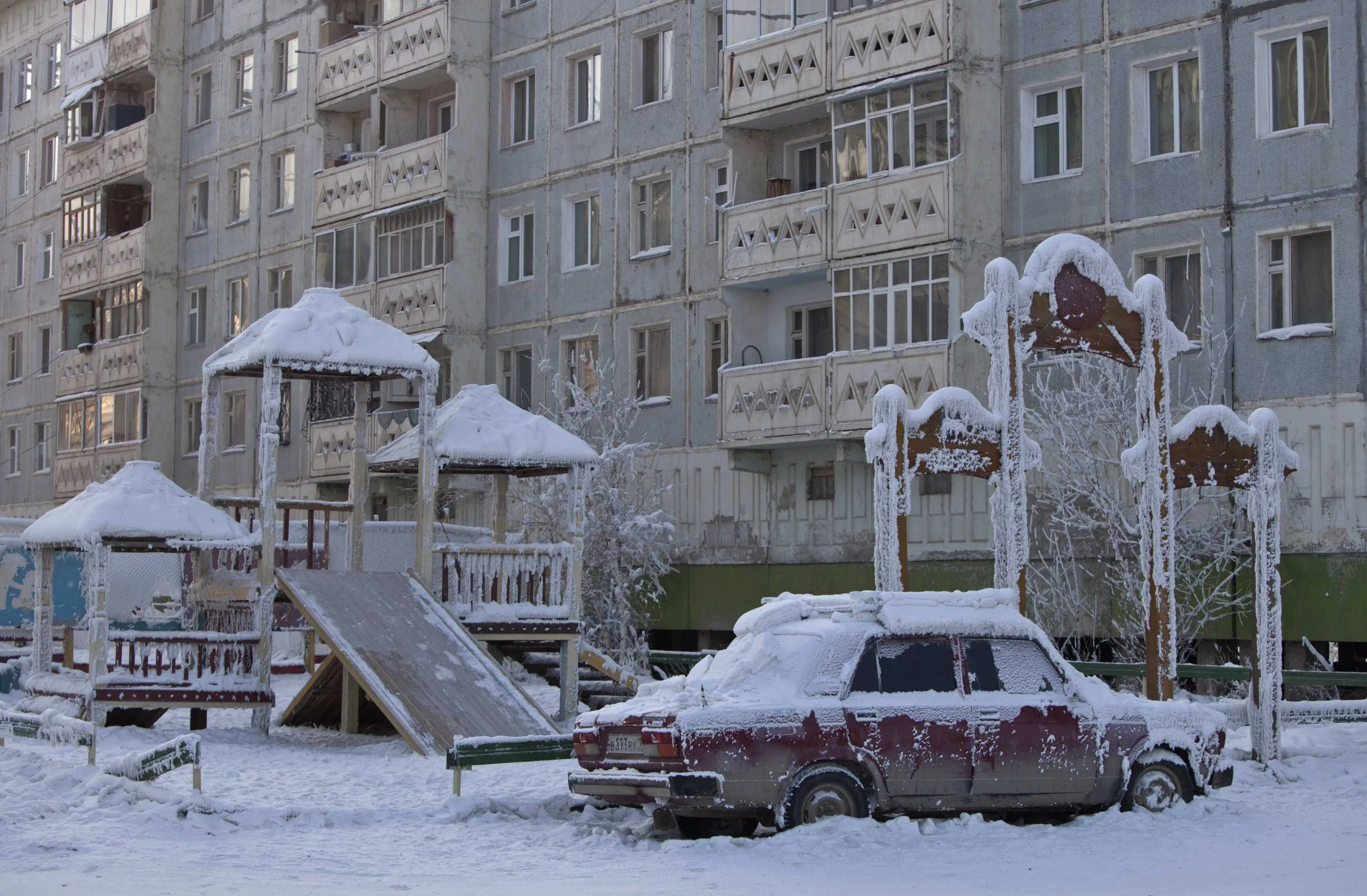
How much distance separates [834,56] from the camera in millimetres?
31062

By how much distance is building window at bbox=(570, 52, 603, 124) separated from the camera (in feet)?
124

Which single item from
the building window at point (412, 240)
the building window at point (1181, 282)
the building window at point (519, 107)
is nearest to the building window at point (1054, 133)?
the building window at point (1181, 282)

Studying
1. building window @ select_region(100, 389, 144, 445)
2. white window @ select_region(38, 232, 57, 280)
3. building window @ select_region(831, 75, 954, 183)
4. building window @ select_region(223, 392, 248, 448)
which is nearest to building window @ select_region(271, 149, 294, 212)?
building window @ select_region(223, 392, 248, 448)

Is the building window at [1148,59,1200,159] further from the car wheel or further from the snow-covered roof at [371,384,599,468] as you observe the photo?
the car wheel

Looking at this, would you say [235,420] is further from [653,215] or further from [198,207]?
[653,215]

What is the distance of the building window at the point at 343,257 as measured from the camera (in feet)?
135

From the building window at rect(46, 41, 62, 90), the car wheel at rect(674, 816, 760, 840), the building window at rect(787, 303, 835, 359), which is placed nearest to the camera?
the car wheel at rect(674, 816, 760, 840)

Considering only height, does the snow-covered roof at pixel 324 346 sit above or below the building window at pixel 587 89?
below

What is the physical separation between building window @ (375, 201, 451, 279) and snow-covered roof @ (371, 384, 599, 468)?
49.6 feet

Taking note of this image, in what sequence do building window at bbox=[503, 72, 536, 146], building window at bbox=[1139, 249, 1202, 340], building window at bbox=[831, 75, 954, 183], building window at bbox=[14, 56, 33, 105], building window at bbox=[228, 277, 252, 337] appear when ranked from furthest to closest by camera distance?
building window at bbox=[14, 56, 33, 105] < building window at bbox=[228, 277, 252, 337] < building window at bbox=[503, 72, 536, 146] < building window at bbox=[831, 75, 954, 183] < building window at bbox=[1139, 249, 1202, 340]

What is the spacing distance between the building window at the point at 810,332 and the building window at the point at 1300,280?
26.9 feet

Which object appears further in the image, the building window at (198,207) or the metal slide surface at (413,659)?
the building window at (198,207)

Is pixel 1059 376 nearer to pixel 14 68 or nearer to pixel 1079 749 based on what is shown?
pixel 1079 749

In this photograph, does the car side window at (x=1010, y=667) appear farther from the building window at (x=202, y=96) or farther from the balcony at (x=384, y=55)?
the building window at (x=202, y=96)
